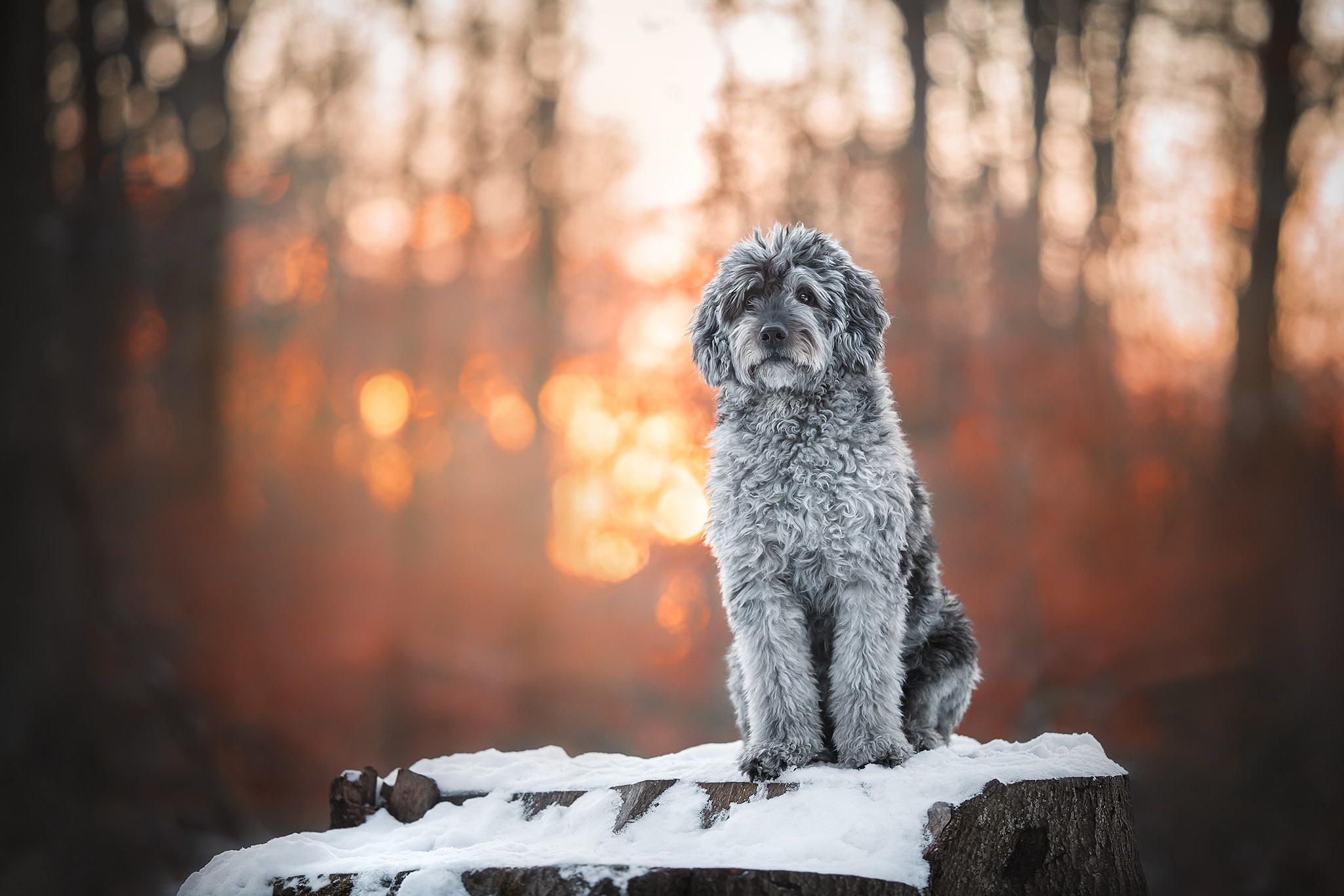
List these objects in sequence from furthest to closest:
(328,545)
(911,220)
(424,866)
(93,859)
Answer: (328,545) < (911,220) < (93,859) < (424,866)

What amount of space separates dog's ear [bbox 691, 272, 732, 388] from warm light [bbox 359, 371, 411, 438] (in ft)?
27.0

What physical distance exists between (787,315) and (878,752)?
1904mm

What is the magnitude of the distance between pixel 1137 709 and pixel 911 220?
6.13m

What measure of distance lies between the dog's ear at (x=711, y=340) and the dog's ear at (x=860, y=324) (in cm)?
52

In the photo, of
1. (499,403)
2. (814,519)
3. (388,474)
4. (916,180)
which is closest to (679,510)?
(499,403)

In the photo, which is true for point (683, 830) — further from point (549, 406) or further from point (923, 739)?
point (549, 406)

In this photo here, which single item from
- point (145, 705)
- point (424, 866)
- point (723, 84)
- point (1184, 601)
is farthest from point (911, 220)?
point (145, 705)

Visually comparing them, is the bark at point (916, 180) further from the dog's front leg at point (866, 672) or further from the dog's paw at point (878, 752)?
the dog's paw at point (878, 752)

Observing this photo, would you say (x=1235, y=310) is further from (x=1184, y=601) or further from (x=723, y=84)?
(x=723, y=84)

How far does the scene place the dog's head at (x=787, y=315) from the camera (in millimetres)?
3945

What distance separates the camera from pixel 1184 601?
10195mm

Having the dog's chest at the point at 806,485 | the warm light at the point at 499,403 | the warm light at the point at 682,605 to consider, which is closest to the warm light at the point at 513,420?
the warm light at the point at 499,403

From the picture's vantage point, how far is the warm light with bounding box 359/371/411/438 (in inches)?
462

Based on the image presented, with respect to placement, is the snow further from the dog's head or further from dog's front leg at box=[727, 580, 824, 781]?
the dog's head
